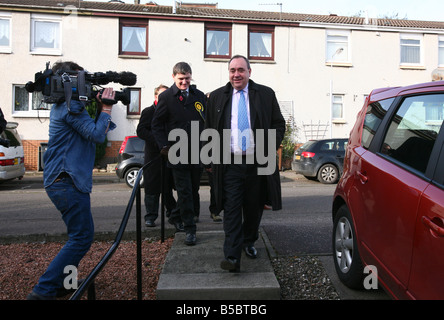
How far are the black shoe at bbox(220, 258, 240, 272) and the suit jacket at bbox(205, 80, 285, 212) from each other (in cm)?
49

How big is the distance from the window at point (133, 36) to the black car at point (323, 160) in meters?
9.65

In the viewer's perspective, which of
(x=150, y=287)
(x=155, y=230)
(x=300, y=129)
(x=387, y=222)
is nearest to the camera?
(x=387, y=222)

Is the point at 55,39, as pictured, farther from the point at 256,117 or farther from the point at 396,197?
the point at 396,197

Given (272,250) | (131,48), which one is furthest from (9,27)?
(272,250)

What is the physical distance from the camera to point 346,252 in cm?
332

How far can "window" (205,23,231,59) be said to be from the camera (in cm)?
1858

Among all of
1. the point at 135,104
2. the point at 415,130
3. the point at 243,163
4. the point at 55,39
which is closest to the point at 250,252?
the point at 243,163

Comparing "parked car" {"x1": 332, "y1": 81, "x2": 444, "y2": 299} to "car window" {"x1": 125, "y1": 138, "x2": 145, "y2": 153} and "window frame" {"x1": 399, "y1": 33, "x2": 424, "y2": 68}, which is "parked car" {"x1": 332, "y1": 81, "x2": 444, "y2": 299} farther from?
"window frame" {"x1": 399, "y1": 33, "x2": 424, "y2": 68}

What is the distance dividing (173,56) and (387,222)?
55.3 ft

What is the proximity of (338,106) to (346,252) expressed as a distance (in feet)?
55.9

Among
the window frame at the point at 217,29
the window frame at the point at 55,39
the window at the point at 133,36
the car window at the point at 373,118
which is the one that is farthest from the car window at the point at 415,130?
the window frame at the point at 55,39

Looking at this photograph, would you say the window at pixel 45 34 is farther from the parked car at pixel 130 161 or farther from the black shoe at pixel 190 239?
the black shoe at pixel 190 239

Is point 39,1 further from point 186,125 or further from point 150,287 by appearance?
point 150,287

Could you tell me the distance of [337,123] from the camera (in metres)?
19.1
